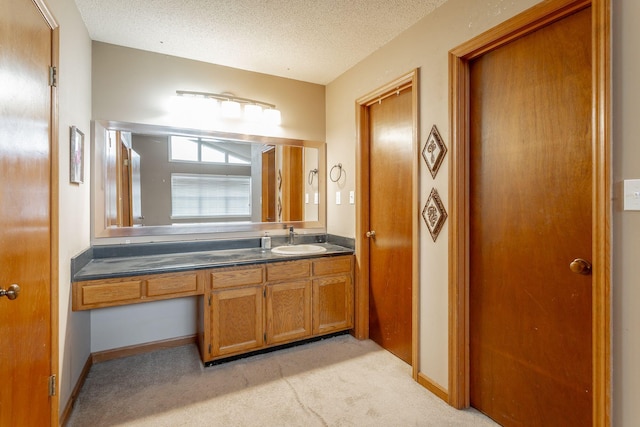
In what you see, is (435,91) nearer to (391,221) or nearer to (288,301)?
(391,221)

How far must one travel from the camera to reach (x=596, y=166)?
4.18 ft

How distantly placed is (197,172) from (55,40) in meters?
1.38

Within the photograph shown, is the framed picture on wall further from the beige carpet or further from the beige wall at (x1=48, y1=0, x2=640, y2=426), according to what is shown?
the beige carpet

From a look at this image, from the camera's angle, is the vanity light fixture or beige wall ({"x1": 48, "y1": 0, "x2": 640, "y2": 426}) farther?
the vanity light fixture

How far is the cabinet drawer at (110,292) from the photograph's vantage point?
6.64ft

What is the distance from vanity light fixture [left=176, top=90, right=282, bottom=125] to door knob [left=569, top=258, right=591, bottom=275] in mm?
2502

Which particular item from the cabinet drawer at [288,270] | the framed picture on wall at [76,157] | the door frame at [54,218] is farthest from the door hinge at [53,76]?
the cabinet drawer at [288,270]

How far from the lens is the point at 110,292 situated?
6.82 feet

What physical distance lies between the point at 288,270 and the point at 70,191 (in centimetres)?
151

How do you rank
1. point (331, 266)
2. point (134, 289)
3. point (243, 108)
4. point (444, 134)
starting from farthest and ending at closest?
1. point (243, 108)
2. point (331, 266)
3. point (134, 289)
4. point (444, 134)

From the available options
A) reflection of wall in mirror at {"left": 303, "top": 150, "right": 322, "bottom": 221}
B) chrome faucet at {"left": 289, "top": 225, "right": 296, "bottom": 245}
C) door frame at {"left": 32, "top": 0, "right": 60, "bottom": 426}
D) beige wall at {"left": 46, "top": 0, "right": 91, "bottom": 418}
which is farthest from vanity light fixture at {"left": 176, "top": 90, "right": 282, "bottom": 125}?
door frame at {"left": 32, "top": 0, "right": 60, "bottom": 426}

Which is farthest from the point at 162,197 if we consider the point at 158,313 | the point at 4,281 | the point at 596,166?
the point at 596,166

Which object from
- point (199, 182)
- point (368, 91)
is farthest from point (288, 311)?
point (368, 91)

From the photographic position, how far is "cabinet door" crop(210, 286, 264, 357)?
2385mm
